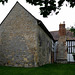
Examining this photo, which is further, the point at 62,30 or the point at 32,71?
the point at 62,30

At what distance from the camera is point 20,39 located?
1455 centimetres

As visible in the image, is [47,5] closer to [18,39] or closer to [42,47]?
[18,39]

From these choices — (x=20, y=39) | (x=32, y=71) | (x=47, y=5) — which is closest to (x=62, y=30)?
(x=20, y=39)

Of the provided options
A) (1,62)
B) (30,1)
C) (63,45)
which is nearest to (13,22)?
(1,62)

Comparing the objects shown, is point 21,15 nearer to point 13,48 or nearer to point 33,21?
point 33,21

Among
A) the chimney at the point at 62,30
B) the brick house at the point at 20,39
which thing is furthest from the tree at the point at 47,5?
the chimney at the point at 62,30

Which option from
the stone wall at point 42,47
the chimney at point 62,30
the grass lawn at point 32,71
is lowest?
the grass lawn at point 32,71

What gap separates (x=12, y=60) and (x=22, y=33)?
3129mm

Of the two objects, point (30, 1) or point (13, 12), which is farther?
point (13, 12)

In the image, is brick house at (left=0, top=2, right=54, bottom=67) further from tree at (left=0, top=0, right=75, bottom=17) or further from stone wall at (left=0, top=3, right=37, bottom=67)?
tree at (left=0, top=0, right=75, bottom=17)

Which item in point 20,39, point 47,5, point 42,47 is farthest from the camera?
point 42,47

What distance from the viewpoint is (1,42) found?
15492 mm

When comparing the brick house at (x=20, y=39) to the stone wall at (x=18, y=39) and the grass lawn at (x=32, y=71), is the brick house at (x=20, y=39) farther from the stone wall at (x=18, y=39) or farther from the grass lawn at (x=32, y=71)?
the grass lawn at (x=32, y=71)

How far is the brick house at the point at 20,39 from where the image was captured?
13.9 m
